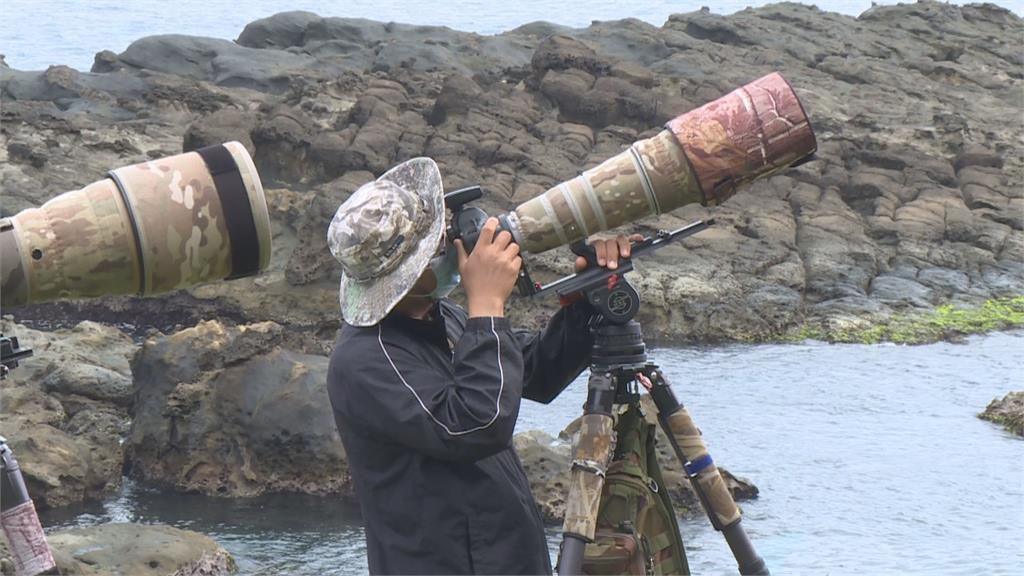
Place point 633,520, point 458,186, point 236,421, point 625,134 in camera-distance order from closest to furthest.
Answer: point 633,520 → point 236,421 → point 458,186 → point 625,134

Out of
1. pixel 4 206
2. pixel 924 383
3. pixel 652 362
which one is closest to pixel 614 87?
pixel 4 206

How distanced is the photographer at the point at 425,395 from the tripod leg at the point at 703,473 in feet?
2.75

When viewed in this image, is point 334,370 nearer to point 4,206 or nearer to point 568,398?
point 568,398

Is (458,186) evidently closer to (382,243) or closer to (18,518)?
(18,518)

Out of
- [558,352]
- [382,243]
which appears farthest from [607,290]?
[382,243]

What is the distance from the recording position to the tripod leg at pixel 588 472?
12.7ft

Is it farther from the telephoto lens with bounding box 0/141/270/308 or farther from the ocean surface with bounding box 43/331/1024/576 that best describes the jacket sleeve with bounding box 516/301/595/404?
the ocean surface with bounding box 43/331/1024/576

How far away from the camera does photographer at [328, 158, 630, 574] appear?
3195 millimetres

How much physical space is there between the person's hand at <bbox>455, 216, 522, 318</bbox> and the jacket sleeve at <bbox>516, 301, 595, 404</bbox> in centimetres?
55

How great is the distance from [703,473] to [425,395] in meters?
1.19

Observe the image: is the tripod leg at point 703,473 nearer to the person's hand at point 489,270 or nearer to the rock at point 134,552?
the person's hand at point 489,270

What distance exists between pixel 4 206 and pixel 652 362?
47.3ft

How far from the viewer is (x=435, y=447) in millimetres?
3174

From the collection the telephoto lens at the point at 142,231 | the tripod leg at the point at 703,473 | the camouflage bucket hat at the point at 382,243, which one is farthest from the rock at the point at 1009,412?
the telephoto lens at the point at 142,231
